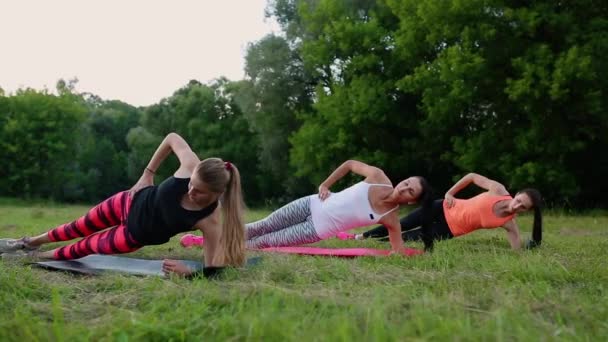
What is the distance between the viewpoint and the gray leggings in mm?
6180

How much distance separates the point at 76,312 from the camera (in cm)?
A: 263

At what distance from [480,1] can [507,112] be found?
381 cm

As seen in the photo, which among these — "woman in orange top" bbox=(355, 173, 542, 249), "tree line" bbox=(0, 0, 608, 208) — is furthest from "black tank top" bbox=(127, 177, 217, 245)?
"tree line" bbox=(0, 0, 608, 208)

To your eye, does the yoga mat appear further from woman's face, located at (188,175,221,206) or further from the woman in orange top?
the woman in orange top

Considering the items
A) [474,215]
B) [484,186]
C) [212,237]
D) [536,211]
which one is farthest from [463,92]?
[212,237]

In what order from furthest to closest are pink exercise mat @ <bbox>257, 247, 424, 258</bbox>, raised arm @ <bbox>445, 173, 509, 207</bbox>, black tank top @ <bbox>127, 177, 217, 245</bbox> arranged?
1. raised arm @ <bbox>445, 173, 509, 207</bbox>
2. pink exercise mat @ <bbox>257, 247, 424, 258</bbox>
3. black tank top @ <bbox>127, 177, 217, 245</bbox>

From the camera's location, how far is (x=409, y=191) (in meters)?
5.62

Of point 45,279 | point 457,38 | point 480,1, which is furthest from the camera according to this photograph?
point 457,38

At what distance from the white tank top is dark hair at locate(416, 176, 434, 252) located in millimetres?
492

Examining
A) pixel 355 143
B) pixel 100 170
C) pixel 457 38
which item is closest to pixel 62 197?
pixel 100 170

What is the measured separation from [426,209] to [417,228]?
1610 mm

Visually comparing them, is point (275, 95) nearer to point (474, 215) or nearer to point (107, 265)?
point (474, 215)

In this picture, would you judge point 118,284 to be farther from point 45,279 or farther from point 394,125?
point 394,125

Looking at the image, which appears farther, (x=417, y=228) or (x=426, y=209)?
(x=417, y=228)
